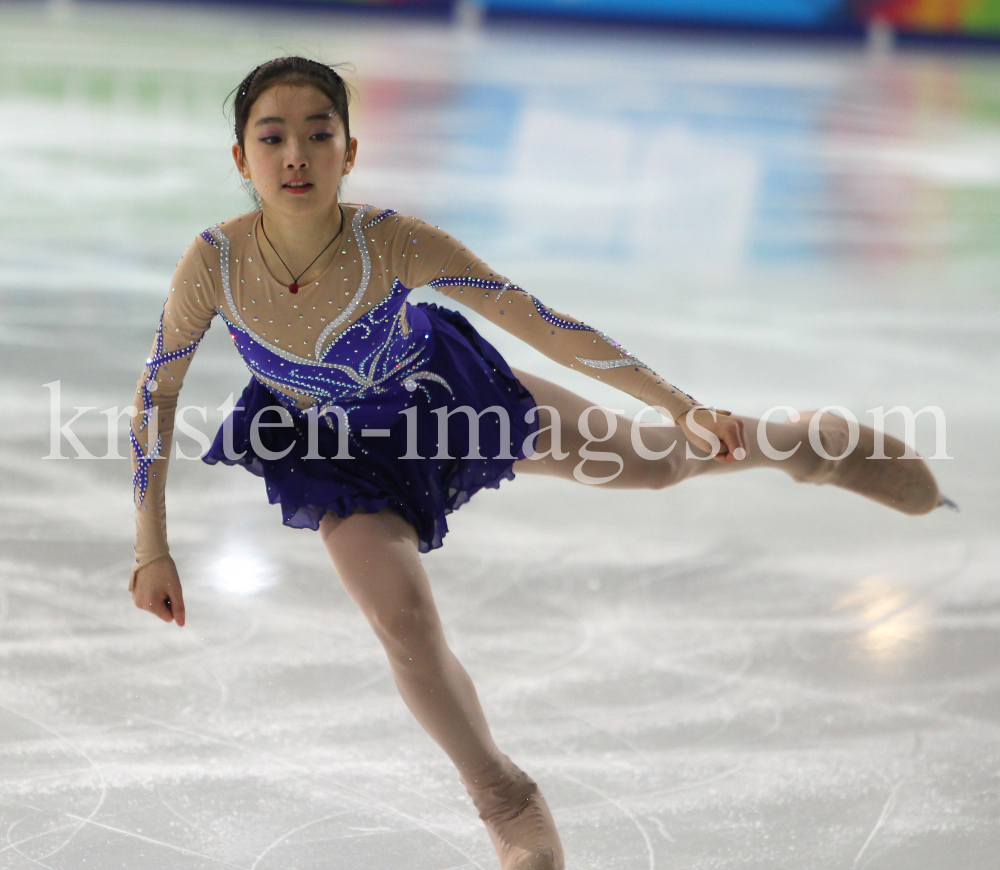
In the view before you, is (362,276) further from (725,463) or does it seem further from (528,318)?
(725,463)

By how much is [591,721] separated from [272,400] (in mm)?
726

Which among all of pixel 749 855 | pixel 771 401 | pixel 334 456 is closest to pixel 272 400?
pixel 334 456

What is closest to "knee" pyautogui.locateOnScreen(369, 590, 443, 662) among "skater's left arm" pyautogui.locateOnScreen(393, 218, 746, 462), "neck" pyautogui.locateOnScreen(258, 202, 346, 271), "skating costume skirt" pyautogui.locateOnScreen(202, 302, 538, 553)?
"skating costume skirt" pyautogui.locateOnScreen(202, 302, 538, 553)

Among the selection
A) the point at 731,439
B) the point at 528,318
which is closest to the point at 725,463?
the point at 731,439

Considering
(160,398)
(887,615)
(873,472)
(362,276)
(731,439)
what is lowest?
(887,615)

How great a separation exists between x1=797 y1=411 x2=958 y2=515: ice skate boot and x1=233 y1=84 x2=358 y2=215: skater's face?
1.05 metres

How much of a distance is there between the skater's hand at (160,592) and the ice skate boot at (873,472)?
3.80 feet

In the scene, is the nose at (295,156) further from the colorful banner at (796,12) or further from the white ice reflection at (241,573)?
the colorful banner at (796,12)

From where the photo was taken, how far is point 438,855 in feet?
5.71

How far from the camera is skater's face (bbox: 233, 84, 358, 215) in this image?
5.69 ft

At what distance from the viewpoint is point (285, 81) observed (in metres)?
1.75

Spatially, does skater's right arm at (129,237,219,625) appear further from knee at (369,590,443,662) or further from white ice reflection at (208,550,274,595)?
white ice reflection at (208,550,274,595)

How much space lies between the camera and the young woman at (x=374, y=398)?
170 cm

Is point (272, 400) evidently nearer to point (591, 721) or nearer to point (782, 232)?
point (591, 721)
